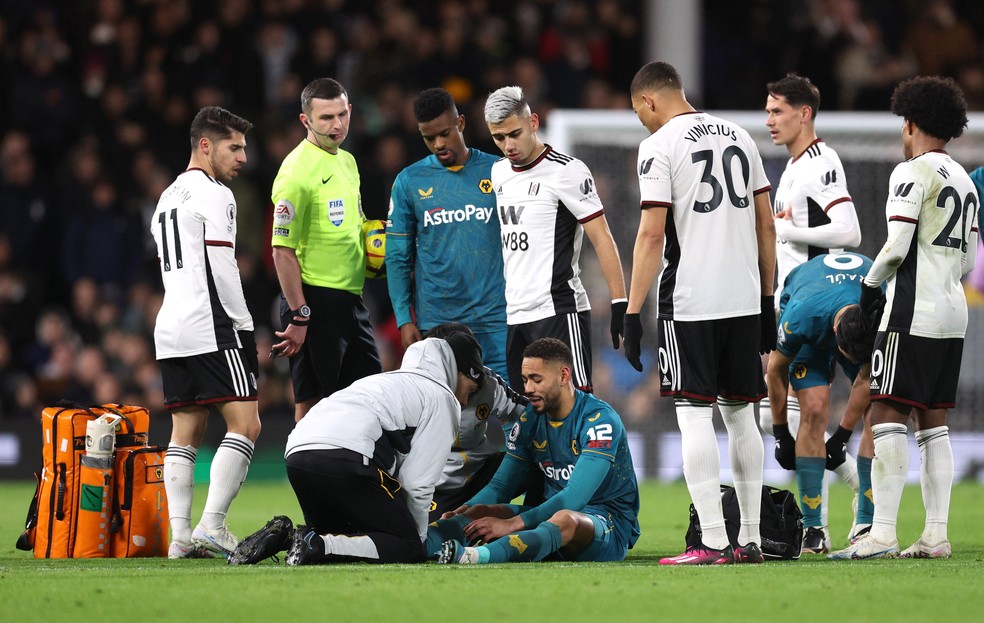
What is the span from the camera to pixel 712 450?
255 inches

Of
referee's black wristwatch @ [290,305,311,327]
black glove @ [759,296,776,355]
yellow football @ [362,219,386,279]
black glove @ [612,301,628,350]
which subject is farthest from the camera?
yellow football @ [362,219,386,279]

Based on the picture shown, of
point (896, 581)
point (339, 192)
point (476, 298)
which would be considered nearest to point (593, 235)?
point (476, 298)

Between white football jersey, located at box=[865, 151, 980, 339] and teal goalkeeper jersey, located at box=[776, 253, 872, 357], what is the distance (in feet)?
1.83

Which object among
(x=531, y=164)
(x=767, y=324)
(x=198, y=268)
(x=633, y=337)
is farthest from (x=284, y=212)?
(x=767, y=324)

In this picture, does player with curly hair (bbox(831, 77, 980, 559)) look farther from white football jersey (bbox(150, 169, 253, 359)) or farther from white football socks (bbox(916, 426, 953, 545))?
white football jersey (bbox(150, 169, 253, 359))

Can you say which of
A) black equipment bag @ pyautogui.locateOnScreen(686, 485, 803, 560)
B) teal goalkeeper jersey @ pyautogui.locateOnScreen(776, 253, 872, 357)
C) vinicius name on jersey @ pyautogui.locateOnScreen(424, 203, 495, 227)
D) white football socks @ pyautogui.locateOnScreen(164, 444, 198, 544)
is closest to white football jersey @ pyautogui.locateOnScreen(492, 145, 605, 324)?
vinicius name on jersey @ pyautogui.locateOnScreen(424, 203, 495, 227)

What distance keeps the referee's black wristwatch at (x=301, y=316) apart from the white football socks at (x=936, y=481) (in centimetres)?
338

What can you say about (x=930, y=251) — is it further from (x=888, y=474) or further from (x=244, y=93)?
(x=244, y=93)

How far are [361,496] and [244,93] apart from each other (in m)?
9.25

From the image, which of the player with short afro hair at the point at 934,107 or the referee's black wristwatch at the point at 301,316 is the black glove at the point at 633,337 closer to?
the player with short afro hair at the point at 934,107

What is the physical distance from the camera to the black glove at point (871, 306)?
22.9 ft

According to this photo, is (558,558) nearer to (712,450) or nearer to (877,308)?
(712,450)

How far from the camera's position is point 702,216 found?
258 inches

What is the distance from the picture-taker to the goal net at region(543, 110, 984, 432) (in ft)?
44.2
